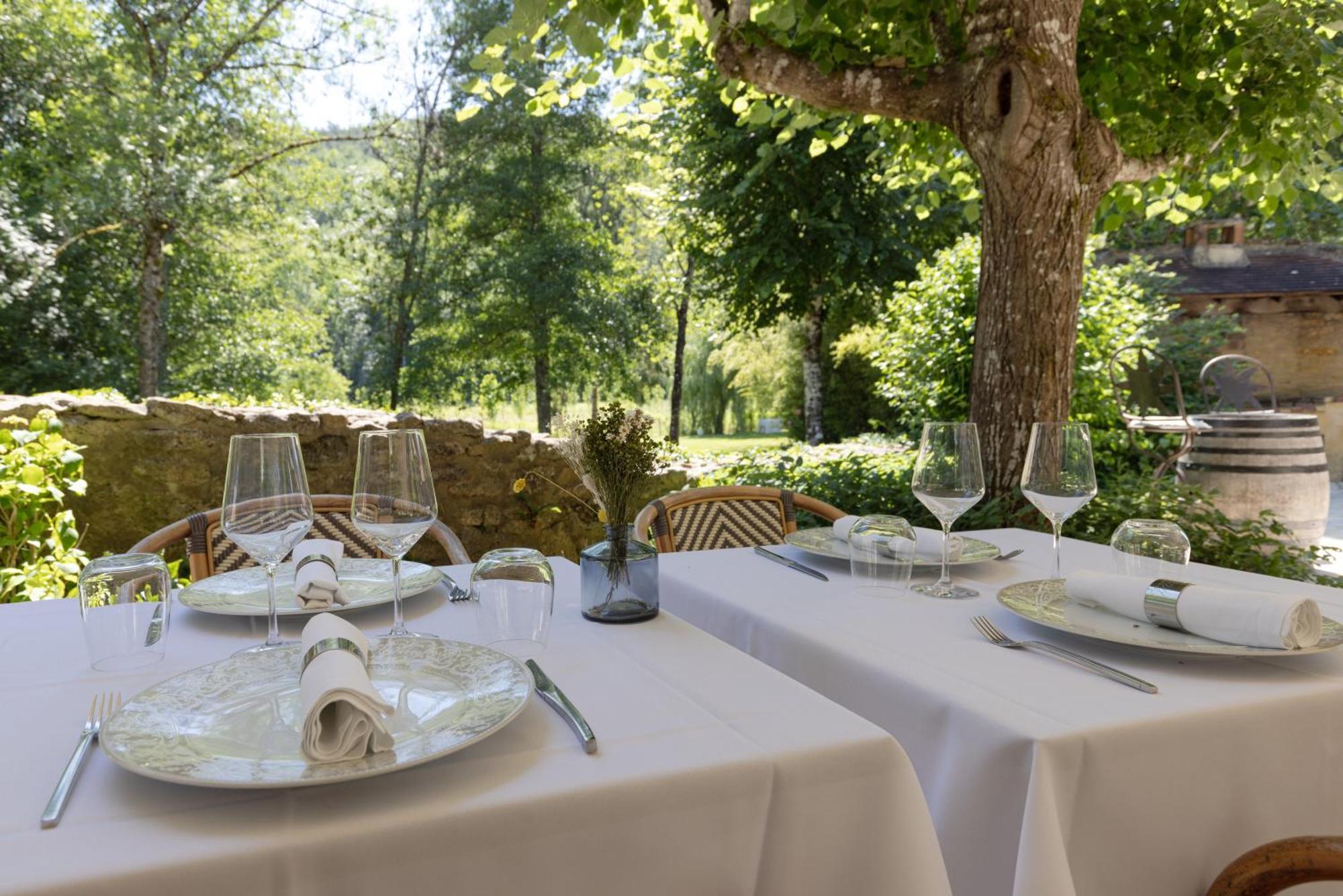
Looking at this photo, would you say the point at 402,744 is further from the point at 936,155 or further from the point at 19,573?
the point at 936,155

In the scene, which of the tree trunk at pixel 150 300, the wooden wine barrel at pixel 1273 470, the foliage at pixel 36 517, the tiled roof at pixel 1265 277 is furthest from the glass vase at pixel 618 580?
the tiled roof at pixel 1265 277

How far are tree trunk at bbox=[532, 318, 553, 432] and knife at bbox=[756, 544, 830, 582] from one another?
1101 centimetres

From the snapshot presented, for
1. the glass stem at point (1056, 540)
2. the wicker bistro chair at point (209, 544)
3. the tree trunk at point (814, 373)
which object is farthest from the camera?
the tree trunk at point (814, 373)

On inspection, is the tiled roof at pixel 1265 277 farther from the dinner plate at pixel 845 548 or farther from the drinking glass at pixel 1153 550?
the drinking glass at pixel 1153 550

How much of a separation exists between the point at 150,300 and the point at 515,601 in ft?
30.0

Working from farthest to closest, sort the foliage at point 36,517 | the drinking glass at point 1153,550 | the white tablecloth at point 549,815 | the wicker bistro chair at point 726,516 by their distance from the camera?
1. the foliage at point 36,517
2. the wicker bistro chair at point 726,516
3. the drinking glass at point 1153,550
4. the white tablecloth at point 549,815

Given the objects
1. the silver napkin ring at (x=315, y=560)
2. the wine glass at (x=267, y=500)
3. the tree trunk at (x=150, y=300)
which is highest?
the tree trunk at (x=150, y=300)

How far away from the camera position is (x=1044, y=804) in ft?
2.69

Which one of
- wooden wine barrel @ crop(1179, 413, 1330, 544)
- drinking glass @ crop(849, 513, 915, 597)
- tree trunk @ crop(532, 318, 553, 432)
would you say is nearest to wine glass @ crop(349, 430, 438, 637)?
drinking glass @ crop(849, 513, 915, 597)

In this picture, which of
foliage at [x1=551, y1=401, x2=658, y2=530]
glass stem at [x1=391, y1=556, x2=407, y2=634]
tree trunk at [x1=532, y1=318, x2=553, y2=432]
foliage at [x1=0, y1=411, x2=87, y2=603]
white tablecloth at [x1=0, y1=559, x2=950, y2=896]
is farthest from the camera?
tree trunk at [x1=532, y1=318, x2=553, y2=432]

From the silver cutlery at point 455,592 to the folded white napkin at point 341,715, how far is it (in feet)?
1.82

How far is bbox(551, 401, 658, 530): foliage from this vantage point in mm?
1195

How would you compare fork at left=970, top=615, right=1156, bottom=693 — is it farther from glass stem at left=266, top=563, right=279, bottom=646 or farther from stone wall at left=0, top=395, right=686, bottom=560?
stone wall at left=0, top=395, right=686, bottom=560

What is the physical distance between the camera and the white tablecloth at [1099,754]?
86 centimetres
